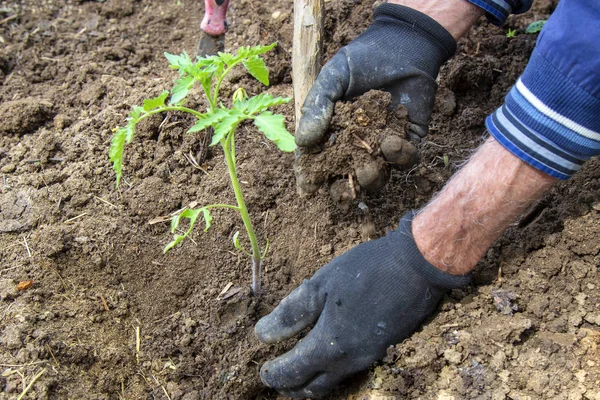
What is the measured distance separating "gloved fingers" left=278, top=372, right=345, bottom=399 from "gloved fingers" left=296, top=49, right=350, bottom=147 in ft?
2.77

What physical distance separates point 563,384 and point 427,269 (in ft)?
1.80

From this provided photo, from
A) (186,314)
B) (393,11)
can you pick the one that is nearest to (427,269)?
(186,314)

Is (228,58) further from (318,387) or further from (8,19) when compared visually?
(8,19)

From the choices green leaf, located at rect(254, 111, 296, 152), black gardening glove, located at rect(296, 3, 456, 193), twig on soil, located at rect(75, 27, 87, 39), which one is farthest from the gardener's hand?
twig on soil, located at rect(75, 27, 87, 39)

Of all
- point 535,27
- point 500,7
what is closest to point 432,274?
point 500,7

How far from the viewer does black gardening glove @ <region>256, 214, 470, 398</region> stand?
1936 millimetres

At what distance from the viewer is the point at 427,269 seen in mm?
1993

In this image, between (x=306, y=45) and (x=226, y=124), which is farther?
(x=306, y=45)

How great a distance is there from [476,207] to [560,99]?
1.42 feet

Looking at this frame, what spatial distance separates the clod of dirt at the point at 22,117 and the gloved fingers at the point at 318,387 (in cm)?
191

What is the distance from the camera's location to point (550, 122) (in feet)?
5.75

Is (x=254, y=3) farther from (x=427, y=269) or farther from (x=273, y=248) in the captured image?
(x=427, y=269)

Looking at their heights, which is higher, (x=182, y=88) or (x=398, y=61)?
(x=182, y=88)

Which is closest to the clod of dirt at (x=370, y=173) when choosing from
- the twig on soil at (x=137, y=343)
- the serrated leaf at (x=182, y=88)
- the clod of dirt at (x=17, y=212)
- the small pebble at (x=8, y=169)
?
Result: the serrated leaf at (x=182, y=88)
